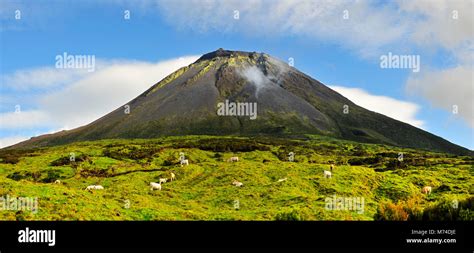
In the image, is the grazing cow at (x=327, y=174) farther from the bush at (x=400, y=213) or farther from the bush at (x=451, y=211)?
the bush at (x=451, y=211)

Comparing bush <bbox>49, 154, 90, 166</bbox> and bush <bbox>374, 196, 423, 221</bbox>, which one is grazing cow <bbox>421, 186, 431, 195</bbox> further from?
bush <bbox>49, 154, 90, 166</bbox>

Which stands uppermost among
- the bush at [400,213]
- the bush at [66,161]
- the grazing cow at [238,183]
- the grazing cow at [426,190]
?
the bush at [66,161]

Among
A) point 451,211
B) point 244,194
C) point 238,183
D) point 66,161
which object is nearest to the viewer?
point 451,211

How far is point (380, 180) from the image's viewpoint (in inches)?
2031

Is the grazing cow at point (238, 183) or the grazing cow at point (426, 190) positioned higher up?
the grazing cow at point (238, 183)

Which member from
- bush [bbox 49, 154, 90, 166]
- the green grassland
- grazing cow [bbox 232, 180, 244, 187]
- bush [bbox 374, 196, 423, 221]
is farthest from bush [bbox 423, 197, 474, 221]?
bush [bbox 49, 154, 90, 166]

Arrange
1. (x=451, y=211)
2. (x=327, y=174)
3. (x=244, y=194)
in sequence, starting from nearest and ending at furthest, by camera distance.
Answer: (x=451, y=211)
(x=244, y=194)
(x=327, y=174)

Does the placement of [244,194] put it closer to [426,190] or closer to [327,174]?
[327,174]

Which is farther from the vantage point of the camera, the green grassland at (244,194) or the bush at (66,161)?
the bush at (66,161)

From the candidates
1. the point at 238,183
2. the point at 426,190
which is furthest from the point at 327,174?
the point at 426,190

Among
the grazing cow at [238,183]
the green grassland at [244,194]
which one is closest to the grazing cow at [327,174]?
the green grassland at [244,194]

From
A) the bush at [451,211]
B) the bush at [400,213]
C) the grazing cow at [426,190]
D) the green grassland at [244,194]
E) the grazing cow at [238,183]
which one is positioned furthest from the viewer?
the grazing cow at [238,183]

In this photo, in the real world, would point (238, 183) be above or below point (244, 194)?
above
